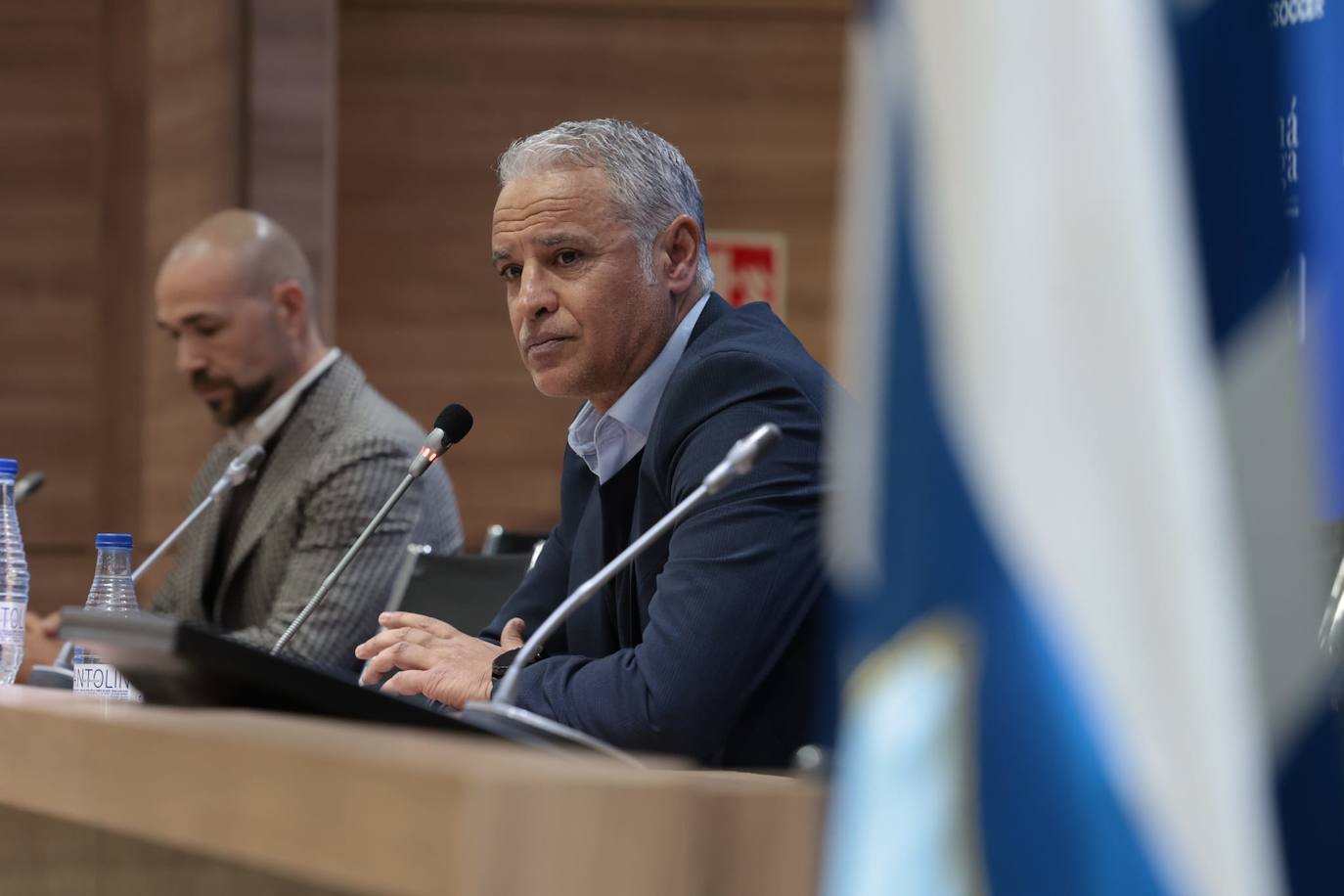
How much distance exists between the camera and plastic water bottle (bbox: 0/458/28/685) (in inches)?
102

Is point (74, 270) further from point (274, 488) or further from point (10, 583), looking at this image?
point (10, 583)

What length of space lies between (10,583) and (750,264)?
3193mm

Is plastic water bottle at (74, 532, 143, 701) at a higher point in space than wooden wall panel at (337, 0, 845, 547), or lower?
lower

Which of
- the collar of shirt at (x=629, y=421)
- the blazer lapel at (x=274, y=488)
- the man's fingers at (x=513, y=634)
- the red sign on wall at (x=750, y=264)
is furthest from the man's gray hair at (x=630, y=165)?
the red sign on wall at (x=750, y=264)

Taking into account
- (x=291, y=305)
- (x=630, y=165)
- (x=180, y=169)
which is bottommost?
(x=291, y=305)

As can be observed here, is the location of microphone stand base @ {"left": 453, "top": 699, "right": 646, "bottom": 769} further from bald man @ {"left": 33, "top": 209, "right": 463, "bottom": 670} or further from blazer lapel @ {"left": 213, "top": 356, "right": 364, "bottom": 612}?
blazer lapel @ {"left": 213, "top": 356, "right": 364, "bottom": 612}

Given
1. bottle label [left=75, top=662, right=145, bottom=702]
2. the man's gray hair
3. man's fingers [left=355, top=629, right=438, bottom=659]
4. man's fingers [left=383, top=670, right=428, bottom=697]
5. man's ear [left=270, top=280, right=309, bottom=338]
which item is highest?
the man's gray hair

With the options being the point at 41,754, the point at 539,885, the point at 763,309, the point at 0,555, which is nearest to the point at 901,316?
the point at 539,885

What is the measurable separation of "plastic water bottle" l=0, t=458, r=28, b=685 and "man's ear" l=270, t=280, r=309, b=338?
1160mm

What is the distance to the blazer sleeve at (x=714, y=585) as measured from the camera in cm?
210

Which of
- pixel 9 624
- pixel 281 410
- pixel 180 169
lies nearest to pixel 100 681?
pixel 9 624

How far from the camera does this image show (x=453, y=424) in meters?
2.64

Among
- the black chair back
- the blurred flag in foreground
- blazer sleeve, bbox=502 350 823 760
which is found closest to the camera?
the blurred flag in foreground

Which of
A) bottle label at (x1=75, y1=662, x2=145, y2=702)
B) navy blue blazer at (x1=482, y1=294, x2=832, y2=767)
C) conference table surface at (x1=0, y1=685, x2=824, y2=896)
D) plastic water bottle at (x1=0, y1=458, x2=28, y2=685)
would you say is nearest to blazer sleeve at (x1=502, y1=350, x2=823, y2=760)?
navy blue blazer at (x1=482, y1=294, x2=832, y2=767)
